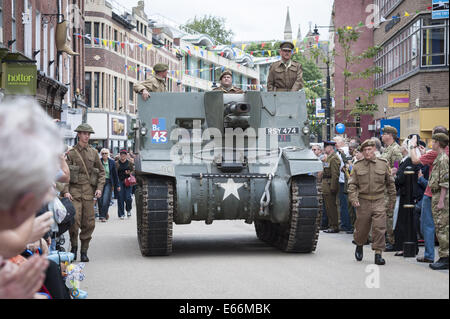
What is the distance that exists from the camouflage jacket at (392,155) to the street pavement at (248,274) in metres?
1.53

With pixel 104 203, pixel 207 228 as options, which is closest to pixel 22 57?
pixel 104 203

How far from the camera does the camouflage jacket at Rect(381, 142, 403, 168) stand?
12.7 m

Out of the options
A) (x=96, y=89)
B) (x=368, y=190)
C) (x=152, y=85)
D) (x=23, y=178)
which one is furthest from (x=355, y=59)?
(x=23, y=178)

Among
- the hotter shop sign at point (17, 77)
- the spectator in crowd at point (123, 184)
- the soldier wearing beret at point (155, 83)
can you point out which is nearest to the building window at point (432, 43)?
the spectator in crowd at point (123, 184)

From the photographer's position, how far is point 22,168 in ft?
6.23

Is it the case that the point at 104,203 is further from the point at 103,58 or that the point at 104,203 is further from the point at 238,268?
the point at 103,58

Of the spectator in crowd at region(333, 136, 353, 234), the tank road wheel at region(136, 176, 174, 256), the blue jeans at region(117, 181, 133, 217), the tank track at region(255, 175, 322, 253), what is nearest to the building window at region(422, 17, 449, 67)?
the spectator in crowd at region(333, 136, 353, 234)

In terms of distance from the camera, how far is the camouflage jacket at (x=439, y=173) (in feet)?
32.4

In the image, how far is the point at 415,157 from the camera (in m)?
11.1

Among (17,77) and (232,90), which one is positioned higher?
(17,77)

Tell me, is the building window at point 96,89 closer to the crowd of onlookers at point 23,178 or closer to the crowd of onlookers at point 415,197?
the crowd of onlookers at point 415,197

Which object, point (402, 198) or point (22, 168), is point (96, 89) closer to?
point (402, 198)

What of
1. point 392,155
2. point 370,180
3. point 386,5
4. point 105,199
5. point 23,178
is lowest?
point 105,199

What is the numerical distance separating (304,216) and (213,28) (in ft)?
253
